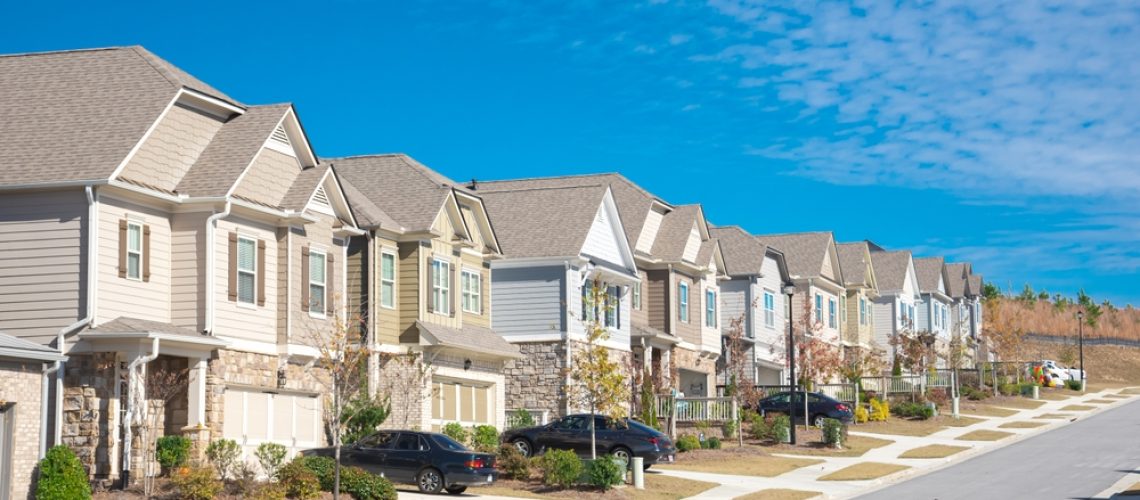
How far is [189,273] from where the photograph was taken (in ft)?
107

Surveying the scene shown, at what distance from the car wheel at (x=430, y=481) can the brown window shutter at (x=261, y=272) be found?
229 inches

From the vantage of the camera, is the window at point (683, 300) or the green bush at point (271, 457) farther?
the window at point (683, 300)

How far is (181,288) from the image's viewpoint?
32562mm

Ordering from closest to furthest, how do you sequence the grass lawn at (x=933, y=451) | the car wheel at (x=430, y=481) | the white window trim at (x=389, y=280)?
1. the car wheel at (x=430, y=481)
2. the white window trim at (x=389, y=280)
3. the grass lawn at (x=933, y=451)

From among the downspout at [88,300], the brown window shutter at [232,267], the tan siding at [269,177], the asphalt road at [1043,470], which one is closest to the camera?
the downspout at [88,300]

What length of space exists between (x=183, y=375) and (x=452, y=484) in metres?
6.75

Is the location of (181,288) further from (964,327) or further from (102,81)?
(964,327)

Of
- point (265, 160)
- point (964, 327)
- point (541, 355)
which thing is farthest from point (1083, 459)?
point (964, 327)

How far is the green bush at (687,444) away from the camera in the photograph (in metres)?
46.7

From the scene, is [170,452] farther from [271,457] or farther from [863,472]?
[863,472]

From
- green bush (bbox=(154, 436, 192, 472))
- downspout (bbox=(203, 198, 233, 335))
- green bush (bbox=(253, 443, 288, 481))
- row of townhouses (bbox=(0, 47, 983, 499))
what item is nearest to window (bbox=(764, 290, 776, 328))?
row of townhouses (bbox=(0, 47, 983, 499))

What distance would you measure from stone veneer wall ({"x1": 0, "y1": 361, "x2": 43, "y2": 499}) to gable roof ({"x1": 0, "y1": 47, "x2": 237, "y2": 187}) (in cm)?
448

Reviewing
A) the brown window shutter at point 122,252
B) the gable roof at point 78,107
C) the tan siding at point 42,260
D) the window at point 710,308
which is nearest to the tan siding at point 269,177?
the gable roof at point 78,107

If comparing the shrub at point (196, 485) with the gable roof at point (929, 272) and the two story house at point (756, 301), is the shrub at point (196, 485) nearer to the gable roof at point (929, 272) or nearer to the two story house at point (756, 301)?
the two story house at point (756, 301)
